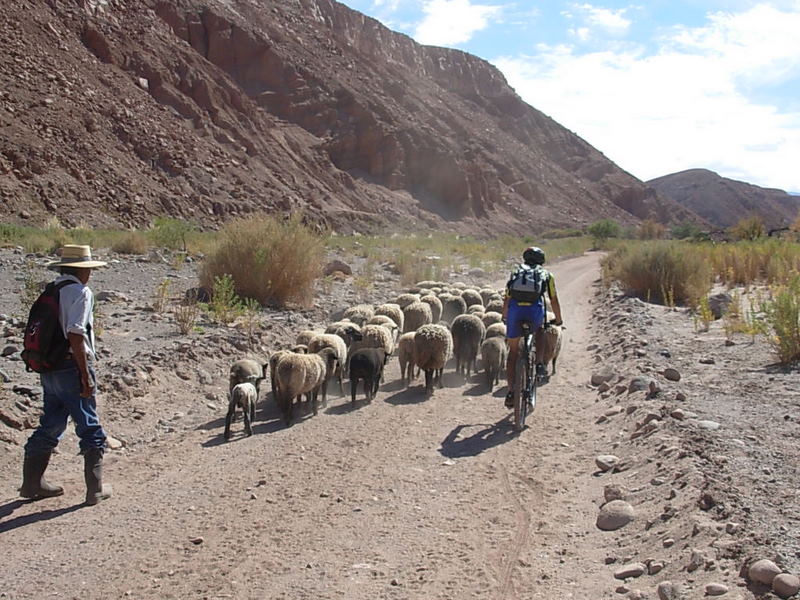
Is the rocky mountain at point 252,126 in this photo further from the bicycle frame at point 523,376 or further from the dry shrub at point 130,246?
the bicycle frame at point 523,376

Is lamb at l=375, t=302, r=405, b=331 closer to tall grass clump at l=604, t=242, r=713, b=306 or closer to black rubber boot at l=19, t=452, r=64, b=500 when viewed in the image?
black rubber boot at l=19, t=452, r=64, b=500

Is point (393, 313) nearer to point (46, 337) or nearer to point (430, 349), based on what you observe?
point (430, 349)

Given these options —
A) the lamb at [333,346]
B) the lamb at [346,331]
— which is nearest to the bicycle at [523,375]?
the lamb at [333,346]

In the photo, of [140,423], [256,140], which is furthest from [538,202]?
[140,423]

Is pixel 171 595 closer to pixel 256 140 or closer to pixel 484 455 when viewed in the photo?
pixel 484 455

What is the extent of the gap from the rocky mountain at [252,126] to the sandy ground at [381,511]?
26269 mm

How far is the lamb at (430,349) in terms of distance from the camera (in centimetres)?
968

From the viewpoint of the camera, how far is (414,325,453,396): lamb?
31.8ft

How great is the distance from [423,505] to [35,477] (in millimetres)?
3069

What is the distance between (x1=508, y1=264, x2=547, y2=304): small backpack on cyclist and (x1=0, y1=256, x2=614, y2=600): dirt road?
149 cm

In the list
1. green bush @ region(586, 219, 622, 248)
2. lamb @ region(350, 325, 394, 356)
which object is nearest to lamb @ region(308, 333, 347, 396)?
lamb @ region(350, 325, 394, 356)

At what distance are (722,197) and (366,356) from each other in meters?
139

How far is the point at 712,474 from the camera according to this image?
5652 millimetres

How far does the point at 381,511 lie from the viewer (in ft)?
18.7
